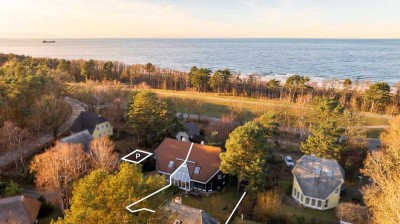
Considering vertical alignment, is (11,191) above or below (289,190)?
above

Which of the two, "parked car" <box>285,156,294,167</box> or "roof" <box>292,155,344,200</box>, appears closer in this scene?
"roof" <box>292,155,344,200</box>

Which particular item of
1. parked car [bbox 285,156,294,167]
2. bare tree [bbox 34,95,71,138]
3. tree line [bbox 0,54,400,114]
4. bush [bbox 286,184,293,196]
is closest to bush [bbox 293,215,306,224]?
bush [bbox 286,184,293,196]

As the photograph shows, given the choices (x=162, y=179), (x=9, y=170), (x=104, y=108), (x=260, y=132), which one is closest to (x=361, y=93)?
(x=260, y=132)

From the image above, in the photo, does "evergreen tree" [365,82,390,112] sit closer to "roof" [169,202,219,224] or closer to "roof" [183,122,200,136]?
"roof" [183,122,200,136]

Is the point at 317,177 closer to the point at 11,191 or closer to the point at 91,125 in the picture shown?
the point at 11,191

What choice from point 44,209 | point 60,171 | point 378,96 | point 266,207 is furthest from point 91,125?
point 378,96

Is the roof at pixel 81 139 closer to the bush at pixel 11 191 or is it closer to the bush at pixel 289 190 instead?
the bush at pixel 11 191

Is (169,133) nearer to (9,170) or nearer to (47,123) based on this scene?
(47,123)
